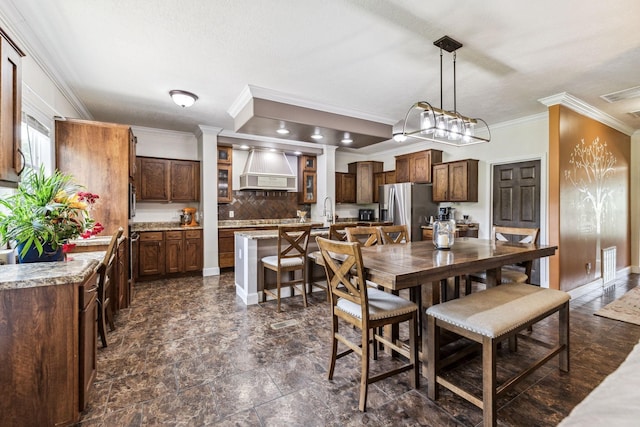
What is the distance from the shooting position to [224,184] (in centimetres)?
566

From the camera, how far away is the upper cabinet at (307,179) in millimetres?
6477

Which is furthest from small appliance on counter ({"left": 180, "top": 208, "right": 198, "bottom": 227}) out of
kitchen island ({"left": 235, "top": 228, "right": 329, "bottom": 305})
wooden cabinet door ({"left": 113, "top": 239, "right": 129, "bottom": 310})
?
kitchen island ({"left": 235, "top": 228, "right": 329, "bottom": 305})

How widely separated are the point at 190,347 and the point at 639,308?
5.03 m

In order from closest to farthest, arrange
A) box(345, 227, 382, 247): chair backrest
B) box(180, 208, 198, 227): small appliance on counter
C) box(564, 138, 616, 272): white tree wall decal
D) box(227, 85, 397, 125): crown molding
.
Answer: box(345, 227, 382, 247): chair backrest
box(227, 85, 397, 125): crown molding
box(564, 138, 616, 272): white tree wall decal
box(180, 208, 198, 227): small appliance on counter

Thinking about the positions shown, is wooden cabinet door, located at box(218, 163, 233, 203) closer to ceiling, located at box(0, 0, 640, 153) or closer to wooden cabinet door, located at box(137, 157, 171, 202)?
wooden cabinet door, located at box(137, 157, 171, 202)

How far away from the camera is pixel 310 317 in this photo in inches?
128

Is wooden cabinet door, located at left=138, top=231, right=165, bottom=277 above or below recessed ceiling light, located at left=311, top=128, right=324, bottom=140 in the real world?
below

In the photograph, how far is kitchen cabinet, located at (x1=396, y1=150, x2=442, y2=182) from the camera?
588cm

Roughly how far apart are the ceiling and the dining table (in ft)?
5.80

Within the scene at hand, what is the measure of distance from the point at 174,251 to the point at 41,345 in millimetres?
3653

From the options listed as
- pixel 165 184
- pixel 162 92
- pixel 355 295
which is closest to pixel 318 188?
Result: pixel 165 184

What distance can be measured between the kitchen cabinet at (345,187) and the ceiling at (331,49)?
3228 millimetres

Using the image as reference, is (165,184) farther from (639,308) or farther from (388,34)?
(639,308)

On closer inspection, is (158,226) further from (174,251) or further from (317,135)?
(317,135)
